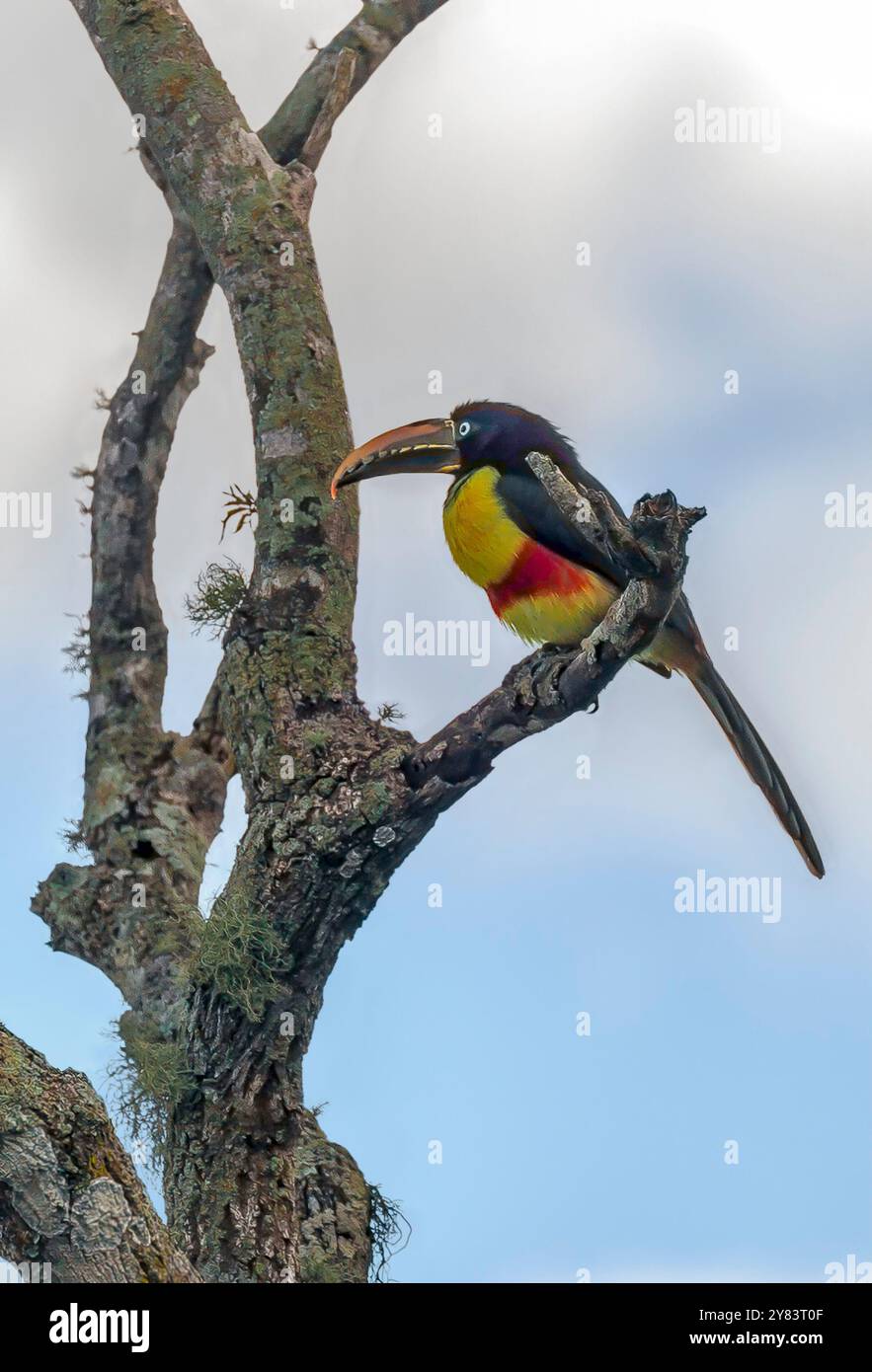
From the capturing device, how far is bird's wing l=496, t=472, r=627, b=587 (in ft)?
14.2

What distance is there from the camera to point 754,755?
4.61 m

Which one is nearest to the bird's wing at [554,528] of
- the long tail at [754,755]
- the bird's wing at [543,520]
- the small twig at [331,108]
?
the bird's wing at [543,520]

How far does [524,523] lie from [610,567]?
398 mm

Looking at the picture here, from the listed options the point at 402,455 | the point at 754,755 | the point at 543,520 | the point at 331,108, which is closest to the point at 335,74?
the point at 331,108

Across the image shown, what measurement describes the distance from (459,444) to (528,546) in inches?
27.7

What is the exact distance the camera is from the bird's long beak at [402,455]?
4977mm

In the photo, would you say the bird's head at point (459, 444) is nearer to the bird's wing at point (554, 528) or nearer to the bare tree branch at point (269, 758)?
the bird's wing at point (554, 528)

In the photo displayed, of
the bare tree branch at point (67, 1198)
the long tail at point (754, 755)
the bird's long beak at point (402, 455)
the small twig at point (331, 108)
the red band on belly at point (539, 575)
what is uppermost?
the small twig at point (331, 108)

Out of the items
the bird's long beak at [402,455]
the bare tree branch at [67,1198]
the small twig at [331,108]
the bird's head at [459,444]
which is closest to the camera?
the bare tree branch at [67,1198]

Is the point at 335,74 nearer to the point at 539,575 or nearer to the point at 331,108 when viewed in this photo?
the point at 331,108

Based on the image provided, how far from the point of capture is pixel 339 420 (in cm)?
537

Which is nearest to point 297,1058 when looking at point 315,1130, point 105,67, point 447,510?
point 315,1130

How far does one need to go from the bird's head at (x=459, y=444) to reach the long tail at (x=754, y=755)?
912 millimetres
